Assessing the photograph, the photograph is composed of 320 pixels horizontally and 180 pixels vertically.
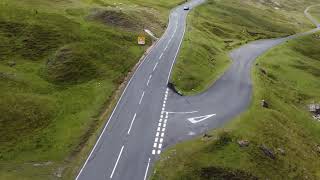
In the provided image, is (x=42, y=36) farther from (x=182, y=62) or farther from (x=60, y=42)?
(x=182, y=62)

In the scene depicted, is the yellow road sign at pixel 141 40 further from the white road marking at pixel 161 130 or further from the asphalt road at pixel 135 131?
the white road marking at pixel 161 130

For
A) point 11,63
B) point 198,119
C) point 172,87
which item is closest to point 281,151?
point 198,119

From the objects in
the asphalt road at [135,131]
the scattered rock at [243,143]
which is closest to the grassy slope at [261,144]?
the scattered rock at [243,143]

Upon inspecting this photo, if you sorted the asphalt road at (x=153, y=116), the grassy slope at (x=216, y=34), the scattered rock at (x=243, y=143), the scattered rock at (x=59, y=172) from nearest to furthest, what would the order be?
the scattered rock at (x=59, y=172)
the asphalt road at (x=153, y=116)
the scattered rock at (x=243, y=143)
the grassy slope at (x=216, y=34)

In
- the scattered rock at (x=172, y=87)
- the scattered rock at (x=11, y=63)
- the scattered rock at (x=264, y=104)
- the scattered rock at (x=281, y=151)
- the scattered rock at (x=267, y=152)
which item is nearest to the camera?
the scattered rock at (x=267, y=152)

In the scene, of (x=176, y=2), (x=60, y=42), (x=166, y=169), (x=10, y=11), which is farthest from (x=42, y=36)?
(x=176, y=2)

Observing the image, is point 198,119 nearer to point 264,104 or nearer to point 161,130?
point 161,130
